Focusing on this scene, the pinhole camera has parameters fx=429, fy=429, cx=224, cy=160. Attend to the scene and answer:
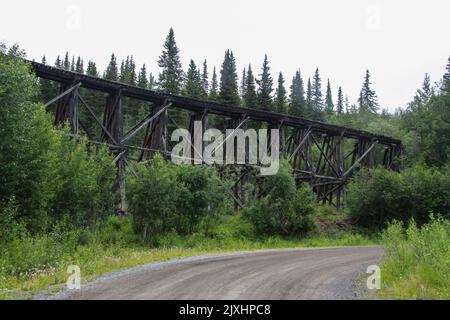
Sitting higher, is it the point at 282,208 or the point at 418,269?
the point at 282,208

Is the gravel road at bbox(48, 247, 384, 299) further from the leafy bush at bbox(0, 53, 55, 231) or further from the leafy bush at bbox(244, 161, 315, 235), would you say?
the leafy bush at bbox(244, 161, 315, 235)

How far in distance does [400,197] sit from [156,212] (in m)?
16.9

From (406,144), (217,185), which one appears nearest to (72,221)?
(217,185)

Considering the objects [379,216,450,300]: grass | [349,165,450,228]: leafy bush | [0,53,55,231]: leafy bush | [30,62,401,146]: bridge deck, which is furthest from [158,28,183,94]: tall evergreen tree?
[379,216,450,300]: grass

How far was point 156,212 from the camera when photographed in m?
19.8

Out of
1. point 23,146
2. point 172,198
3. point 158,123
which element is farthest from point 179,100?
point 23,146

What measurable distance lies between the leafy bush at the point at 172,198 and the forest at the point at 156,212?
52 millimetres

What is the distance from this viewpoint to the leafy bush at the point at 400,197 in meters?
28.0

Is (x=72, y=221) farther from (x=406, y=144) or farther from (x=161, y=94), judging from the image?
(x=406, y=144)

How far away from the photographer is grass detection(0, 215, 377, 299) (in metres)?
9.66

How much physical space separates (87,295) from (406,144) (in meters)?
38.8

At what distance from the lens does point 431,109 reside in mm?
41375

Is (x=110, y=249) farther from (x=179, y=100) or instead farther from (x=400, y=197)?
(x=400, y=197)
